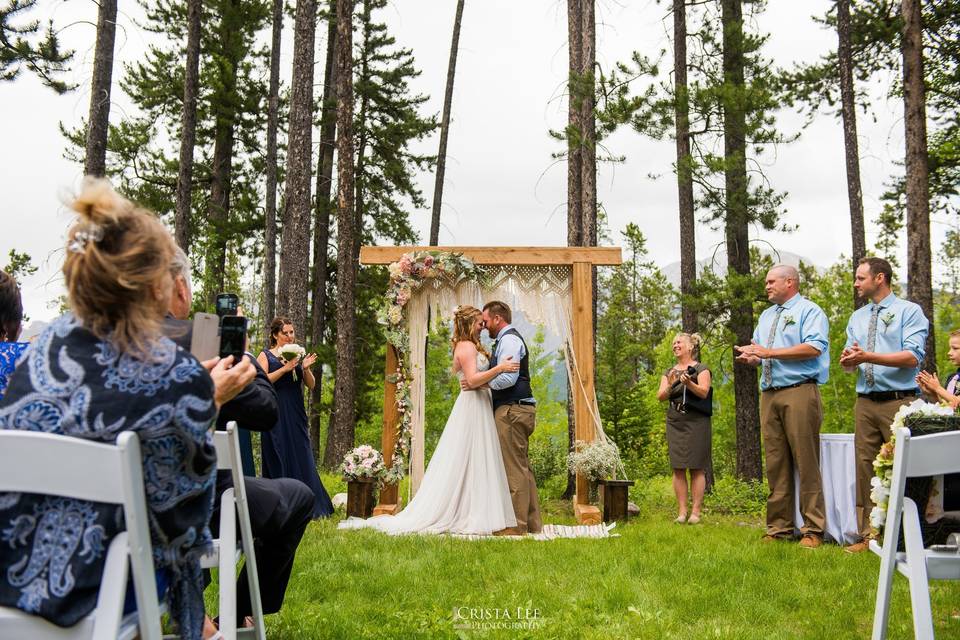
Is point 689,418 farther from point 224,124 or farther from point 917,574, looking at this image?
point 224,124

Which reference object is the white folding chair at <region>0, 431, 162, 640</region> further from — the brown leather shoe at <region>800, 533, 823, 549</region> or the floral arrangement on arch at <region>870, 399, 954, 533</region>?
the brown leather shoe at <region>800, 533, 823, 549</region>

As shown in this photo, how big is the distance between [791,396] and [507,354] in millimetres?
2490

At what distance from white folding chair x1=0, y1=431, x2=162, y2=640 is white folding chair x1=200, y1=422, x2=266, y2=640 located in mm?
644

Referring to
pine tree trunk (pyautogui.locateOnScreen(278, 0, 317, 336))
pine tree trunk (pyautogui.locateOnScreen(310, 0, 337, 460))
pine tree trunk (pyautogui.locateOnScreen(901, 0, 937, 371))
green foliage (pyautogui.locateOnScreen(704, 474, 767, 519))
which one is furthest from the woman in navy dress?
pine tree trunk (pyautogui.locateOnScreen(310, 0, 337, 460))

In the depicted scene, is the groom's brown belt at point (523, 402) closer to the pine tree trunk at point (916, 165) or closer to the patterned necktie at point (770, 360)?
the patterned necktie at point (770, 360)

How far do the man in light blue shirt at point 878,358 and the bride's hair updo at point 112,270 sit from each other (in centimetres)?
493

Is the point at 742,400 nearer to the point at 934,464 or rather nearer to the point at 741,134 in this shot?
the point at 741,134

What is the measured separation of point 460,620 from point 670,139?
8.18 meters

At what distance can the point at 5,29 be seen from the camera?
357 inches

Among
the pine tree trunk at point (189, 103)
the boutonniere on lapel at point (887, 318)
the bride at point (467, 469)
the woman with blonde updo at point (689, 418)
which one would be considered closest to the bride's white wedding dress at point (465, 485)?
the bride at point (467, 469)

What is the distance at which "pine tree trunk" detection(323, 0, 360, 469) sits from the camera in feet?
38.7

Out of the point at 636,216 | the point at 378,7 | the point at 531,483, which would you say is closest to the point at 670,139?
the point at 531,483

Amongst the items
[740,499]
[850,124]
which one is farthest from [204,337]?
[850,124]

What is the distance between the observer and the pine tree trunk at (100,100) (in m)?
7.70
